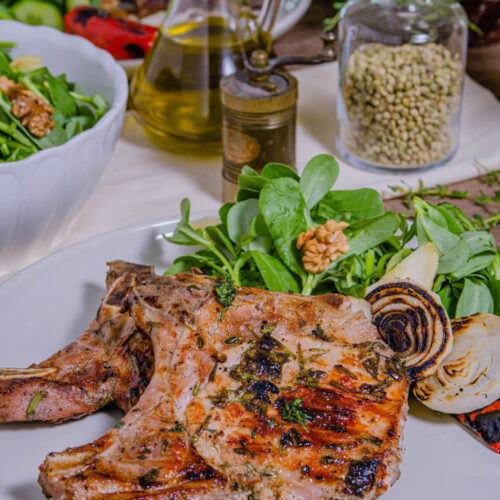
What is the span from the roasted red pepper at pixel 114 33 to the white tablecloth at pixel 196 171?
34 cm

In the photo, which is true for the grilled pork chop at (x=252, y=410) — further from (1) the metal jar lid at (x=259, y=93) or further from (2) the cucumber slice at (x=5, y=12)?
(2) the cucumber slice at (x=5, y=12)

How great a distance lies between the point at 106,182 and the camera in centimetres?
259

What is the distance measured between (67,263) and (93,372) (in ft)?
1.65

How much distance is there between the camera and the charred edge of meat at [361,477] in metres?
1.17

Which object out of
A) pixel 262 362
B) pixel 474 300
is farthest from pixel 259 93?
pixel 262 362

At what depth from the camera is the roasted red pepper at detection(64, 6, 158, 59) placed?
308cm

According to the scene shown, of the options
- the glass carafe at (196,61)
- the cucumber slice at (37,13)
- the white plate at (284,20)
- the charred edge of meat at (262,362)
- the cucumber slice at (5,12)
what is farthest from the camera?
the cucumber slice at (37,13)

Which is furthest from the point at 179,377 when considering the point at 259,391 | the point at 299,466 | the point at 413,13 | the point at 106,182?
the point at 413,13

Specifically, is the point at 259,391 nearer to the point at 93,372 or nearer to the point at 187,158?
the point at 93,372

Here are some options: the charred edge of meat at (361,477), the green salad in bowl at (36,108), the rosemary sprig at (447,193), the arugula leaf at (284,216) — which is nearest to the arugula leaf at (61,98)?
the green salad in bowl at (36,108)

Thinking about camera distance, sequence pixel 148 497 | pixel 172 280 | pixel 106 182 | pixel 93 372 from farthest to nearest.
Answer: pixel 106 182 < pixel 172 280 < pixel 93 372 < pixel 148 497

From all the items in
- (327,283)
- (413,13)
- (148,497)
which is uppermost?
(413,13)

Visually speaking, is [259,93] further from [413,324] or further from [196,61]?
[413,324]

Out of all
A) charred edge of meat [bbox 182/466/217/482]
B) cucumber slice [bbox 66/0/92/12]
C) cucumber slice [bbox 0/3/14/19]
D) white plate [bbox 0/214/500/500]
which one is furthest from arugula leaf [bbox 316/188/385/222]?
cucumber slice [bbox 66/0/92/12]
